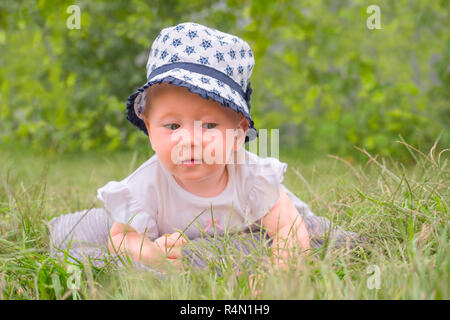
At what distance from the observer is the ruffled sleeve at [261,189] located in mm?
1733

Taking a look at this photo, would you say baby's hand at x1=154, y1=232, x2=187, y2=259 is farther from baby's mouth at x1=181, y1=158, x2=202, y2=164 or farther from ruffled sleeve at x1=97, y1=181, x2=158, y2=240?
baby's mouth at x1=181, y1=158, x2=202, y2=164

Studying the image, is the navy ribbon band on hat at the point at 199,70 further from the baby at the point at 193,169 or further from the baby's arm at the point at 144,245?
the baby's arm at the point at 144,245

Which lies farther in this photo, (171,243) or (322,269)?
(171,243)

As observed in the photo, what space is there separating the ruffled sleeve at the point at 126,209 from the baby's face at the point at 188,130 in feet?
0.73

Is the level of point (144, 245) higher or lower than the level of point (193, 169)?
lower

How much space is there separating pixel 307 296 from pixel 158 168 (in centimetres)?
91

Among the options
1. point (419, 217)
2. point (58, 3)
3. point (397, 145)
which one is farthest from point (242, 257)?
point (397, 145)

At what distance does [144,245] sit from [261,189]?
48 cm

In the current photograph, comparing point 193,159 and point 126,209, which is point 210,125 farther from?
point 126,209

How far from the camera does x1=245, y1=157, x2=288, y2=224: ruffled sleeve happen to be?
1.73 meters

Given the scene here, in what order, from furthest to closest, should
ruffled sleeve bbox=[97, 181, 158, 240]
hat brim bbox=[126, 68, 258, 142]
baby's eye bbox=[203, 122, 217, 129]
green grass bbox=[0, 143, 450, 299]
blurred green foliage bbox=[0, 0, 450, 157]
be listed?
blurred green foliage bbox=[0, 0, 450, 157], ruffled sleeve bbox=[97, 181, 158, 240], baby's eye bbox=[203, 122, 217, 129], hat brim bbox=[126, 68, 258, 142], green grass bbox=[0, 143, 450, 299]

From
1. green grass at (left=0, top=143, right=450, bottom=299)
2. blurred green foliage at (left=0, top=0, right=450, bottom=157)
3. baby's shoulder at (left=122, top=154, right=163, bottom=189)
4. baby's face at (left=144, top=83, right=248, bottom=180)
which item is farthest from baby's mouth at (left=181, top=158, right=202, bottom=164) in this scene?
blurred green foliage at (left=0, top=0, right=450, bottom=157)

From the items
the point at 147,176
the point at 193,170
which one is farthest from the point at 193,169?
the point at 147,176

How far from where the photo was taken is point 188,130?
4.86 feet
